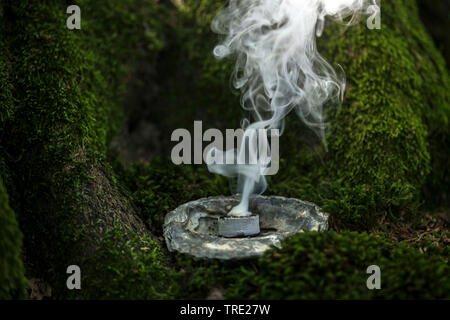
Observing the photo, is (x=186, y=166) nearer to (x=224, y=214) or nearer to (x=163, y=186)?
(x=163, y=186)

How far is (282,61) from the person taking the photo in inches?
170

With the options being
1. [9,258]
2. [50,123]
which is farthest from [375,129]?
[9,258]

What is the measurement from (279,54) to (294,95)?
0.45 m

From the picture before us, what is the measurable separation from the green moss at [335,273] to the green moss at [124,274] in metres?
0.49

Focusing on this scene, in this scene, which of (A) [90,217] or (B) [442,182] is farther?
(B) [442,182]

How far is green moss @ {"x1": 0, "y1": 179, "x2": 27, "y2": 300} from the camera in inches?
100.0

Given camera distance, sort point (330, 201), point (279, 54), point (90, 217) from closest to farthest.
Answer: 1. point (90, 217)
2. point (330, 201)
3. point (279, 54)

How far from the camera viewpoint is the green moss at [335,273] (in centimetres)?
263

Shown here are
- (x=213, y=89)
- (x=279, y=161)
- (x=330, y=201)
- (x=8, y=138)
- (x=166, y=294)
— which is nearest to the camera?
(x=166, y=294)

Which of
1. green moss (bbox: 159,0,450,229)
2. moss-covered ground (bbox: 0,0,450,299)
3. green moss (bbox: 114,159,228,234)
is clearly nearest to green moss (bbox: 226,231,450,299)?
moss-covered ground (bbox: 0,0,450,299)

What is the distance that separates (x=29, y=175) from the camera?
3385mm

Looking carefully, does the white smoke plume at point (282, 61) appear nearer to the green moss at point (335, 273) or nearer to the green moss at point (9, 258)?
the green moss at point (335, 273)

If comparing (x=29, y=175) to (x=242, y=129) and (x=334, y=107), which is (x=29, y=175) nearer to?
(x=242, y=129)
